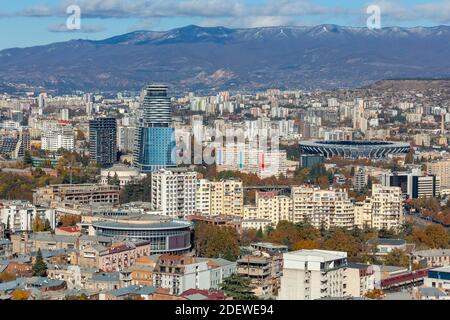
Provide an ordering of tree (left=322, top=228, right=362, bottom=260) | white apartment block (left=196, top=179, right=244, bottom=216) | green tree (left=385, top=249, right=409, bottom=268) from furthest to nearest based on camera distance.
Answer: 1. white apartment block (left=196, top=179, right=244, bottom=216)
2. tree (left=322, top=228, right=362, bottom=260)
3. green tree (left=385, top=249, right=409, bottom=268)

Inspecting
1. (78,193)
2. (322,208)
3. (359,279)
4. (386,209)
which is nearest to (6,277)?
(359,279)

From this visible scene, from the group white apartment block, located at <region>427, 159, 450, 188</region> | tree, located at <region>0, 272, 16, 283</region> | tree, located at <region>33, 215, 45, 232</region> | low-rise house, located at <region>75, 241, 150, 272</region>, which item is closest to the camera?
tree, located at <region>0, 272, 16, 283</region>

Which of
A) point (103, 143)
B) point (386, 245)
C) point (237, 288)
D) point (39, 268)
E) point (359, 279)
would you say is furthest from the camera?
point (103, 143)

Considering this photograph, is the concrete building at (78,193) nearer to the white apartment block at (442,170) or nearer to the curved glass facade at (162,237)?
the curved glass facade at (162,237)

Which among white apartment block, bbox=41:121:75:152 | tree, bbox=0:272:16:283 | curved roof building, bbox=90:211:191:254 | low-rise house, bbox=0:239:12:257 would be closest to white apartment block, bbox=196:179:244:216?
curved roof building, bbox=90:211:191:254

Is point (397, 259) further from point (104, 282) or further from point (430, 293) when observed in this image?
point (104, 282)

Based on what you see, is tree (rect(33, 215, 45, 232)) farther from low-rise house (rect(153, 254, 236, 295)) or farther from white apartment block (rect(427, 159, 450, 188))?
white apartment block (rect(427, 159, 450, 188))
